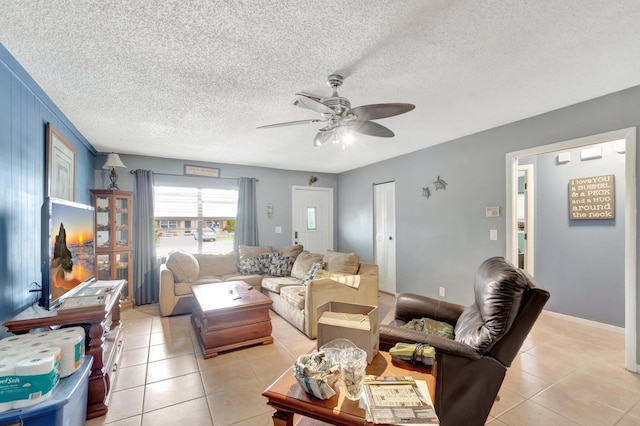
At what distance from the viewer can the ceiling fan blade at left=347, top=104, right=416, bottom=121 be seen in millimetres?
1946

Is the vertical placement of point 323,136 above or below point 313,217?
above

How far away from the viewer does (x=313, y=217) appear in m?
6.32

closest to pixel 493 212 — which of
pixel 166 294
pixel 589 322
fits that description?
pixel 589 322

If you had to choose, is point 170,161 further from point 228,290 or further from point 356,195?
point 356,195

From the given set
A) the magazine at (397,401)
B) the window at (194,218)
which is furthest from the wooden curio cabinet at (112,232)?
the magazine at (397,401)

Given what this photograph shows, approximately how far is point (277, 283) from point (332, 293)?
1.16 m

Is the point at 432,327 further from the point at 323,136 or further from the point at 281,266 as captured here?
the point at 281,266

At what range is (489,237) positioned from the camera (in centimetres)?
348

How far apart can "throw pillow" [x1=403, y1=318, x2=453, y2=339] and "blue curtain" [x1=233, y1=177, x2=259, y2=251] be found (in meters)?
3.78

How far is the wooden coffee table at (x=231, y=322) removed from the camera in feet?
9.16

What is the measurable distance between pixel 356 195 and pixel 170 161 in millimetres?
3527

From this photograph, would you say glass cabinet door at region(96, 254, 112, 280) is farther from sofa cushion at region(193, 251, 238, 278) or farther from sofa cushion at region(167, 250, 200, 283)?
sofa cushion at region(193, 251, 238, 278)

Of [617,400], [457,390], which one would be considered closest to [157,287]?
[457,390]

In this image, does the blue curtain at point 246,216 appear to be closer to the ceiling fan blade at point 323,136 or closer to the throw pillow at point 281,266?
the throw pillow at point 281,266
